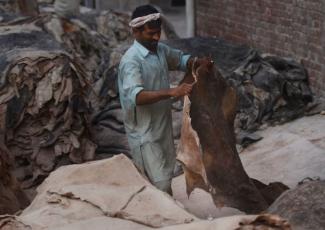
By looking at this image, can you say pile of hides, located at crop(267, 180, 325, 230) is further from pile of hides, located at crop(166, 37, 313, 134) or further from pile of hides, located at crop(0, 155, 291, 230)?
pile of hides, located at crop(166, 37, 313, 134)

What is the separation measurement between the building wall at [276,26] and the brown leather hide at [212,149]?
4003 mm

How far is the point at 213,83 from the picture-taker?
20.3ft

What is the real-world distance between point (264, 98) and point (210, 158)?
3.97 metres

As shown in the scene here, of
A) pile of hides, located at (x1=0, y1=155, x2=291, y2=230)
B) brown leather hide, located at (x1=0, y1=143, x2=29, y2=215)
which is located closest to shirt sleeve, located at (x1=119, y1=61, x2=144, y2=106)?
pile of hides, located at (x1=0, y1=155, x2=291, y2=230)

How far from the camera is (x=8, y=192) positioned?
6648 millimetres

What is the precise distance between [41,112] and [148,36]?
271cm

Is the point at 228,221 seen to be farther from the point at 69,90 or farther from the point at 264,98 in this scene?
the point at 264,98

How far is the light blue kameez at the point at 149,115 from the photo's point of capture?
6.15 metres

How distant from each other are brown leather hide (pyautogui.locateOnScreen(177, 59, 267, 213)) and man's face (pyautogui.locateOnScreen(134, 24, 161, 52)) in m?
0.40

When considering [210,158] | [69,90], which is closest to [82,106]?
[69,90]

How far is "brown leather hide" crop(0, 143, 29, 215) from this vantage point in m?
6.40

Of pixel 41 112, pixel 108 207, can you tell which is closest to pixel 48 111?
pixel 41 112

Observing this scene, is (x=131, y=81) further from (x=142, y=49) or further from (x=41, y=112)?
(x=41, y=112)

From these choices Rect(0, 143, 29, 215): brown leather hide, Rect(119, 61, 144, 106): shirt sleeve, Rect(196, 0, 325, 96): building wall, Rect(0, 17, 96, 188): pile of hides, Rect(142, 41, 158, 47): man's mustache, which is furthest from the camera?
Rect(196, 0, 325, 96): building wall
